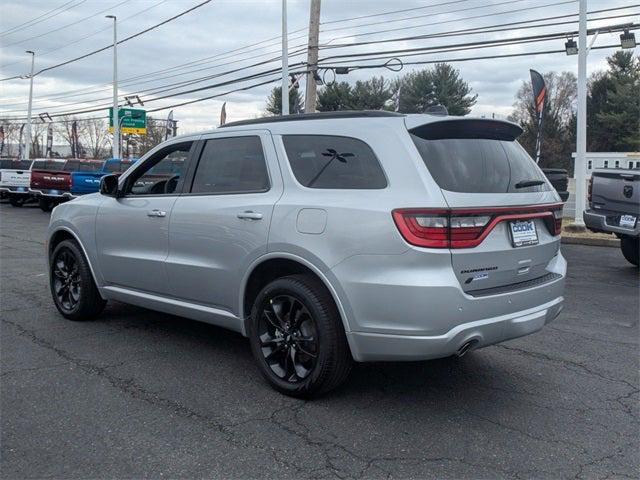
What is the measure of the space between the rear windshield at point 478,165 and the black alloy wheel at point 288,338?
121 centimetres

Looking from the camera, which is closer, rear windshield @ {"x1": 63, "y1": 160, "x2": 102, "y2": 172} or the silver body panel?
the silver body panel

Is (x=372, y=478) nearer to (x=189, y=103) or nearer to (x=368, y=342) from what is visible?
(x=368, y=342)

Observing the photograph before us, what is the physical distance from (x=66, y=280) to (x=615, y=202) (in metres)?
7.23

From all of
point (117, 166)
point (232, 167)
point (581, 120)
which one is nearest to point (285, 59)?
point (117, 166)

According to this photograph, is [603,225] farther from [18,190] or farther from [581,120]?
[18,190]

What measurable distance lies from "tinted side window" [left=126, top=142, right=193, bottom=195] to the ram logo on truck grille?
636cm

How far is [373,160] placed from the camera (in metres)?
3.77

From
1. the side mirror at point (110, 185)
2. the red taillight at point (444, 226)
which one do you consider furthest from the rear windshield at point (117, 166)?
the red taillight at point (444, 226)

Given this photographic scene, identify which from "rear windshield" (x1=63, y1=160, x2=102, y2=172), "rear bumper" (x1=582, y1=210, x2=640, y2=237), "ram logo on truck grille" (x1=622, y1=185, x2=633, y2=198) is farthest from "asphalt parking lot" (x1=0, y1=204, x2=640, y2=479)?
"rear windshield" (x1=63, y1=160, x2=102, y2=172)

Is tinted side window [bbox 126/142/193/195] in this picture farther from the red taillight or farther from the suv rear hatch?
the red taillight

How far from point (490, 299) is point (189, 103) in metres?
34.8

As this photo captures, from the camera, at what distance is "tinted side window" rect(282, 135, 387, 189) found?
3762 millimetres

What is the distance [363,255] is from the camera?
11.6 feet

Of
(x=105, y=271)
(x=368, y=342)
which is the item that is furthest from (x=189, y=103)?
(x=368, y=342)
